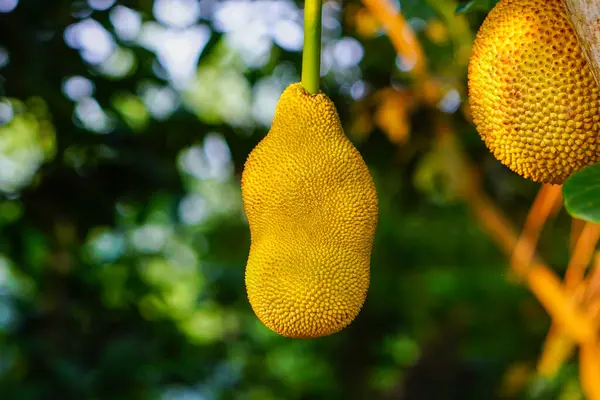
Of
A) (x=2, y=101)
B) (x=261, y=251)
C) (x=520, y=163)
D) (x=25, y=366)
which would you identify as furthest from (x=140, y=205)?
(x=520, y=163)

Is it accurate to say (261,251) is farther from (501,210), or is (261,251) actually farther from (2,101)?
(501,210)

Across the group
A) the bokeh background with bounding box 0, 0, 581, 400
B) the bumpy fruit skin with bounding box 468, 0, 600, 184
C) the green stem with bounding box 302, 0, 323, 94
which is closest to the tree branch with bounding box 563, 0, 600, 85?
the bumpy fruit skin with bounding box 468, 0, 600, 184

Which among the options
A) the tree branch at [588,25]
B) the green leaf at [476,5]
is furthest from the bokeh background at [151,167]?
the tree branch at [588,25]

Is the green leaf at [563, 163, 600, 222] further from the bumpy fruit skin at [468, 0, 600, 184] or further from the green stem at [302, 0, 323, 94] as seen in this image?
the green stem at [302, 0, 323, 94]

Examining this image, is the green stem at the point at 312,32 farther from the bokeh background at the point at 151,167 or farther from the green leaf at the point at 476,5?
the bokeh background at the point at 151,167

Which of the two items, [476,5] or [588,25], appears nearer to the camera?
[588,25]

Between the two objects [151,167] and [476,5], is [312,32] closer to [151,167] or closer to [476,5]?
[476,5]

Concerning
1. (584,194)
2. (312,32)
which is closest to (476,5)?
(312,32)
